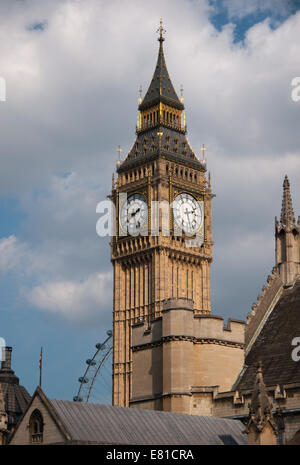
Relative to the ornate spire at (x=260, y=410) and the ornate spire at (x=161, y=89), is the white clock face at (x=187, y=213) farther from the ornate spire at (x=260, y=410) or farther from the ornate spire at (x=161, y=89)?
the ornate spire at (x=260, y=410)

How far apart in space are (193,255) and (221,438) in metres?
54.8

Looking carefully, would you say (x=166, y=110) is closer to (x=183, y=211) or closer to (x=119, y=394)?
(x=183, y=211)

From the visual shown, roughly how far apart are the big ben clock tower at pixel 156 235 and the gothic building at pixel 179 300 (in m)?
0.10

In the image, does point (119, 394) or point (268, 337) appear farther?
point (119, 394)

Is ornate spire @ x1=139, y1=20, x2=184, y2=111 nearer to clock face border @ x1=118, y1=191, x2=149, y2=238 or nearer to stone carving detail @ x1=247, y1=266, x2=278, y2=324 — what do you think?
clock face border @ x1=118, y1=191, x2=149, y2=238

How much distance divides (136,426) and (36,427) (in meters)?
4.60

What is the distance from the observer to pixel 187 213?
104000mm

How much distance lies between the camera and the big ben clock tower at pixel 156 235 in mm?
100625

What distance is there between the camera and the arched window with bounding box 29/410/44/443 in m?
43.8

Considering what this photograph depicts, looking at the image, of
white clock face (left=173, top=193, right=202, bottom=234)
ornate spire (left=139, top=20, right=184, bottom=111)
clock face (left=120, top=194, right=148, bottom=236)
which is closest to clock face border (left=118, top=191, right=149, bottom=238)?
clock face (left=120, top=194, right=148, bottom=236)

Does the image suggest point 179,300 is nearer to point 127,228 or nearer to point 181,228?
point 181,228

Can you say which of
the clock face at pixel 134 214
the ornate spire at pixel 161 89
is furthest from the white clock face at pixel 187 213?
the ornate spire at pixel 161 89
